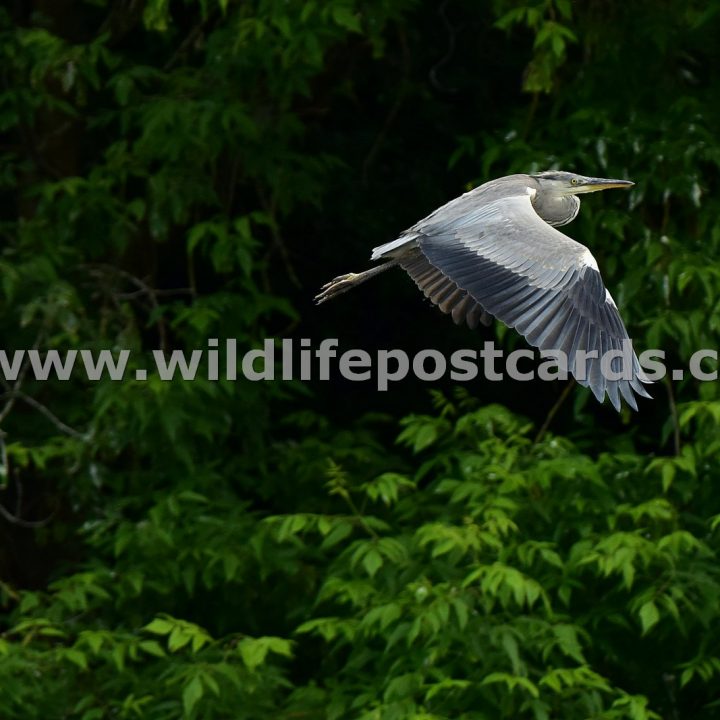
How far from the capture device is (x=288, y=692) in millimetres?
5988

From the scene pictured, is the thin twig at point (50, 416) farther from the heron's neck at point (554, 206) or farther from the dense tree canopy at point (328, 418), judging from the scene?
the heron's neck at point (554, 206)

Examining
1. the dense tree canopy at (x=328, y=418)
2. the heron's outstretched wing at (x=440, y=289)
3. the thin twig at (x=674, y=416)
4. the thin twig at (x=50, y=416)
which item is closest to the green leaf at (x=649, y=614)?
the dense tree canopy at (x=328, y=418)

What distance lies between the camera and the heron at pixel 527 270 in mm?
4516

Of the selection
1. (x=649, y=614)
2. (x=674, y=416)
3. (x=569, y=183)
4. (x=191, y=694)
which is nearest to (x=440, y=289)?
(x=569, y=183)

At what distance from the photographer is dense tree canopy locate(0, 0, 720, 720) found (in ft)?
18.1

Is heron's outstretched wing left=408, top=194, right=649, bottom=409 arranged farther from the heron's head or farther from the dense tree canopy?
the dense tree canopy

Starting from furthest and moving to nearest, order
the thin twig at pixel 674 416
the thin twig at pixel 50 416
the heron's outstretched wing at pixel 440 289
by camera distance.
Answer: the thin twig at pixel 50 416 < the thin twig at pixel 674 416 < the heron's outstretched wing at pixel 440 289

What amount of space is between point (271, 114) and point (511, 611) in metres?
2.13

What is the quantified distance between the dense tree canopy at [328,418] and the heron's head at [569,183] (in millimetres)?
263

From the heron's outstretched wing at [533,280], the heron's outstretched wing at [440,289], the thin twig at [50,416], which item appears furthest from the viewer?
the thin twig at [50,416]

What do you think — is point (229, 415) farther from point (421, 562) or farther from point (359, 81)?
point (359, 81)

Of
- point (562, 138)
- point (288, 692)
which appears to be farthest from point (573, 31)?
point (288, 692)

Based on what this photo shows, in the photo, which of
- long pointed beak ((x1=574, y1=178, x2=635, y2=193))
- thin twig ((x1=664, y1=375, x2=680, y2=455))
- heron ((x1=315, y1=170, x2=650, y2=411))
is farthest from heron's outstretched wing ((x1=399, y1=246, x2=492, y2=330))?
thin twig ((x1=664, y1=375, x2=680, y2=455))

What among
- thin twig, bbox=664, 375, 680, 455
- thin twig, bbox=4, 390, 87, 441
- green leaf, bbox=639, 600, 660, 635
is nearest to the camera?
green leaf, bbox=639, 600, 660, 635
